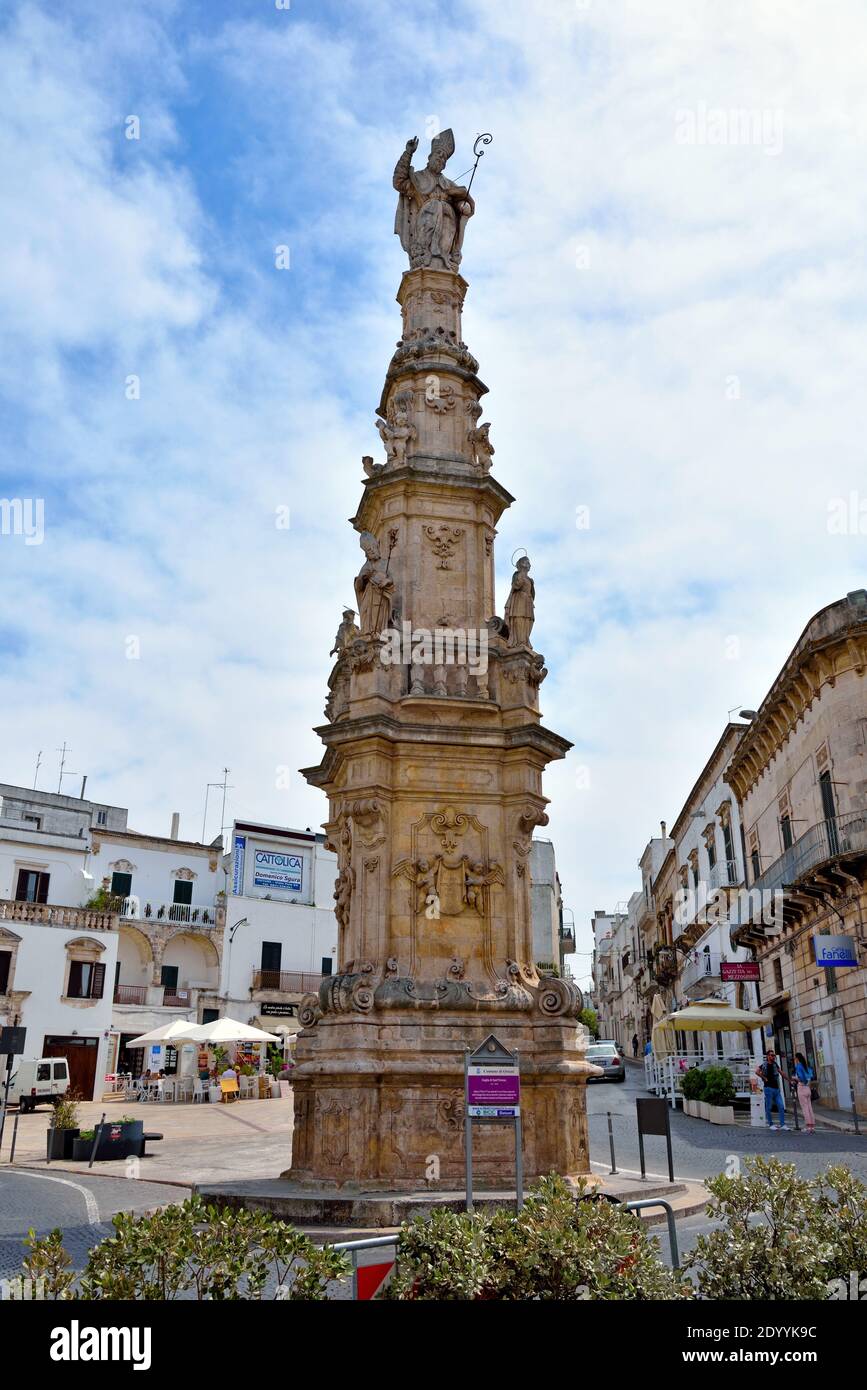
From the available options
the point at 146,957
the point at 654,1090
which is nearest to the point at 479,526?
the point at 654,1090

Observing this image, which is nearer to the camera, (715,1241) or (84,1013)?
(715,1241)

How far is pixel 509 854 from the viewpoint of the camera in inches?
489

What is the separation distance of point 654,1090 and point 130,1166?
2041 cm

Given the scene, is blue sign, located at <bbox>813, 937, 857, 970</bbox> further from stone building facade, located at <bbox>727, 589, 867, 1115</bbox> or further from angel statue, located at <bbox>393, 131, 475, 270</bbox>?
angel statue, located at <bbox>393, 131, 475, 270</bbox>

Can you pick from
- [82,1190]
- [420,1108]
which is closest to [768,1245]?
[420,1108]

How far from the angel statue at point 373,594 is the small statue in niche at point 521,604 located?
1603 mm

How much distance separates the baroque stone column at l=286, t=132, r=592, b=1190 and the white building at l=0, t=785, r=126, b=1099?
27.8m

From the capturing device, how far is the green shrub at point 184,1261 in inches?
154

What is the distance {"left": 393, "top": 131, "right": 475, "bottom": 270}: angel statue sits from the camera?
53.3 feet

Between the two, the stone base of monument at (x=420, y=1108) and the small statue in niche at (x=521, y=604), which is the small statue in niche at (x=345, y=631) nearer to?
the small statue in niche at (x=521, y=604)

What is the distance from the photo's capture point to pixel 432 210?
16250 millimetres
